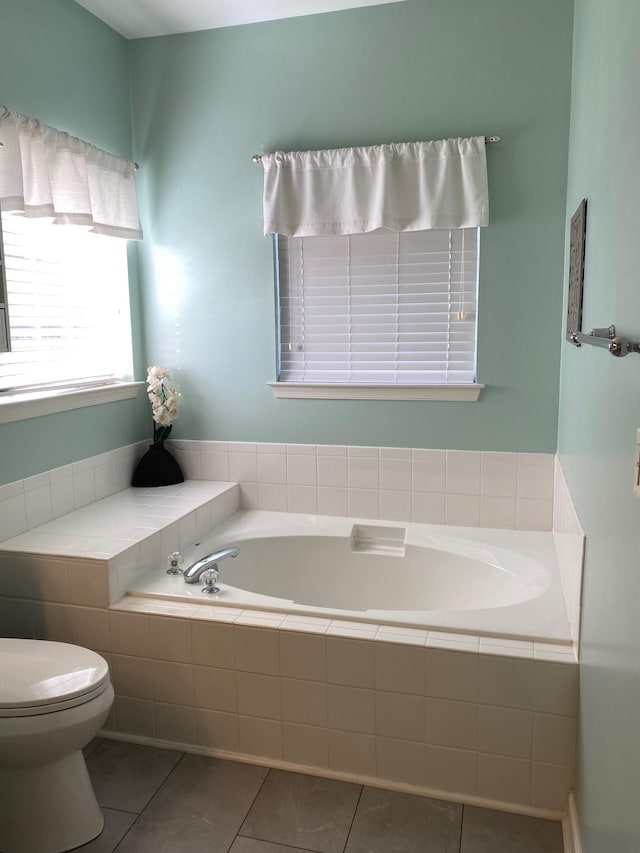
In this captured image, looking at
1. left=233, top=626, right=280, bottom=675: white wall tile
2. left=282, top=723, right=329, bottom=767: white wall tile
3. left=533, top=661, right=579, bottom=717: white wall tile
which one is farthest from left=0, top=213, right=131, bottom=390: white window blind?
left=533, top=661, right=579, bottom=717: white wall tile

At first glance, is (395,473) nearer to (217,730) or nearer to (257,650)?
(257,650)

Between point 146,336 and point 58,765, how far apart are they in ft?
6.79

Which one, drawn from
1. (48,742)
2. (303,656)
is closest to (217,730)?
(303,656)

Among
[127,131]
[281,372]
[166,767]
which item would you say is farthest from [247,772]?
[127,131]

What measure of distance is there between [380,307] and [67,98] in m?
1.58

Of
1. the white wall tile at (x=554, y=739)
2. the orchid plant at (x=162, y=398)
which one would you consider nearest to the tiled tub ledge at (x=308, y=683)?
the white wall tile at (x=554, y=739)

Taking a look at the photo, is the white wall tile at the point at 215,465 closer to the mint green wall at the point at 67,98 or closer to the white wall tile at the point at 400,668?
the mint green wall at the point at 67,98

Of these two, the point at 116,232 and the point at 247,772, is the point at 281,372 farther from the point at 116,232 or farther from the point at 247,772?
the point at 247,772

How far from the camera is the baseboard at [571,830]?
1743 millimetres

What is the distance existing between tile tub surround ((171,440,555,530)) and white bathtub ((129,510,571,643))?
0.07m

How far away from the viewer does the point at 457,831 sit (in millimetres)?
1885

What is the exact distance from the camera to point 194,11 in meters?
2.87

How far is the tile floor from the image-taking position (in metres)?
1.84

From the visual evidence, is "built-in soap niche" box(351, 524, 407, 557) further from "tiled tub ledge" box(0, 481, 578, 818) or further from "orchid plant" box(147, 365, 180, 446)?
"orchid plant" box(147, 365, 180, 446)
